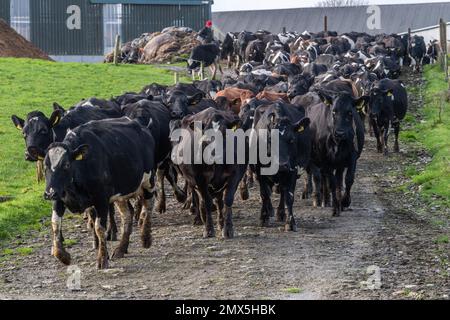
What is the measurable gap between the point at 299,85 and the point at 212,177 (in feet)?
32.0

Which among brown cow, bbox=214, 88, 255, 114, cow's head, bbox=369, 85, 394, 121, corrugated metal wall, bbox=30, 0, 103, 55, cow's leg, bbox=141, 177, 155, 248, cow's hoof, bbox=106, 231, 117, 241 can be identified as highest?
corrugated metal wall, bbox=30, 0, 103, 55

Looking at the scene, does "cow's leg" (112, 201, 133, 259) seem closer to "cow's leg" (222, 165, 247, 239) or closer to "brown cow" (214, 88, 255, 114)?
"cow's leg" (222, 165, 247, 239)

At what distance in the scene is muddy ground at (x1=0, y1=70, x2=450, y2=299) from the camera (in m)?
11.5

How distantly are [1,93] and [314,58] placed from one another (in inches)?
537

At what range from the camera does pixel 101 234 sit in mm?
12828

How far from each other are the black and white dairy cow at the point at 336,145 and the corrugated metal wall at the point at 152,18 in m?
45.6

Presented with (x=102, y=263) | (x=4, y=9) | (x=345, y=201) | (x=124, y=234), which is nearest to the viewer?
(x=102, y=263)

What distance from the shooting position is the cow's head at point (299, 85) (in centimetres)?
2305

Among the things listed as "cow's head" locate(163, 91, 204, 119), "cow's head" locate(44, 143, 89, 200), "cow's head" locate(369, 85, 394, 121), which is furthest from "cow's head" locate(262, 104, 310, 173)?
"cow's head" locate(369, 85, 394, 121)

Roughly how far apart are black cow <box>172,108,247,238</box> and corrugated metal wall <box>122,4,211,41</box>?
156ft

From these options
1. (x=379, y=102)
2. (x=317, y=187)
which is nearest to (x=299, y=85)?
(x=379, y=102)

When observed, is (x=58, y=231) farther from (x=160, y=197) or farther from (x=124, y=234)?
(x=160, y=197)

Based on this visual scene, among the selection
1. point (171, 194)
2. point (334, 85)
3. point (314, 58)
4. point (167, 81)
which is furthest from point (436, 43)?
point (171, 194)

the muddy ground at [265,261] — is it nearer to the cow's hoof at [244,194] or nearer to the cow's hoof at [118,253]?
the cow's hoof at [118,253]
